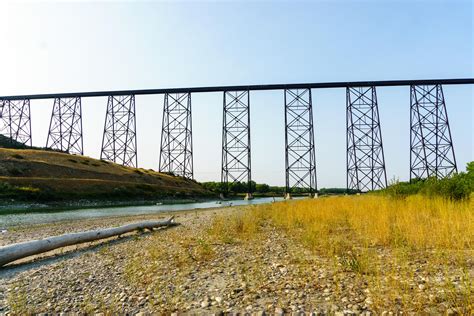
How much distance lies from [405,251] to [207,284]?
118 inches

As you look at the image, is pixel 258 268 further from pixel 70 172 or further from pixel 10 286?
pixel 70 172

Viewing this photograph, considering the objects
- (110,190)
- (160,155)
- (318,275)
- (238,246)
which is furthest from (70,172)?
(318,275)

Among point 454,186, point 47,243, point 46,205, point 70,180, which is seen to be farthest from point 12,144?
point 454,186

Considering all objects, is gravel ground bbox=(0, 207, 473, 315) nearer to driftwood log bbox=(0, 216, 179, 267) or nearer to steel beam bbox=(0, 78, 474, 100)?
driftwood log bbox=(0, 216, 179, 267)

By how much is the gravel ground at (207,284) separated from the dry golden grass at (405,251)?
0.04 metres


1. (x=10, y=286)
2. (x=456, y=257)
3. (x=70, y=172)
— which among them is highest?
(x=70, y=172)

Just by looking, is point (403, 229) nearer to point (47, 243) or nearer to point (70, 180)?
point (47, 243)

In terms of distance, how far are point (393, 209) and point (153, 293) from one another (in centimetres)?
764

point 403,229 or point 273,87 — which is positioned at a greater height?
point 273,87

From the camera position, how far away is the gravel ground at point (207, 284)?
3723 millimetres

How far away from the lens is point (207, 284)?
4.77 m

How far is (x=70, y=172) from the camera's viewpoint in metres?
37.5

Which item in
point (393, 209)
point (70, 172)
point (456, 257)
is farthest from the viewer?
point (70, 172)

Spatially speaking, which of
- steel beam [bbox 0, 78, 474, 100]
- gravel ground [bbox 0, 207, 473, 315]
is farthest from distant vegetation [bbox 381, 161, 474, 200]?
steel beam [bbox 0, 78, 474, 100]
